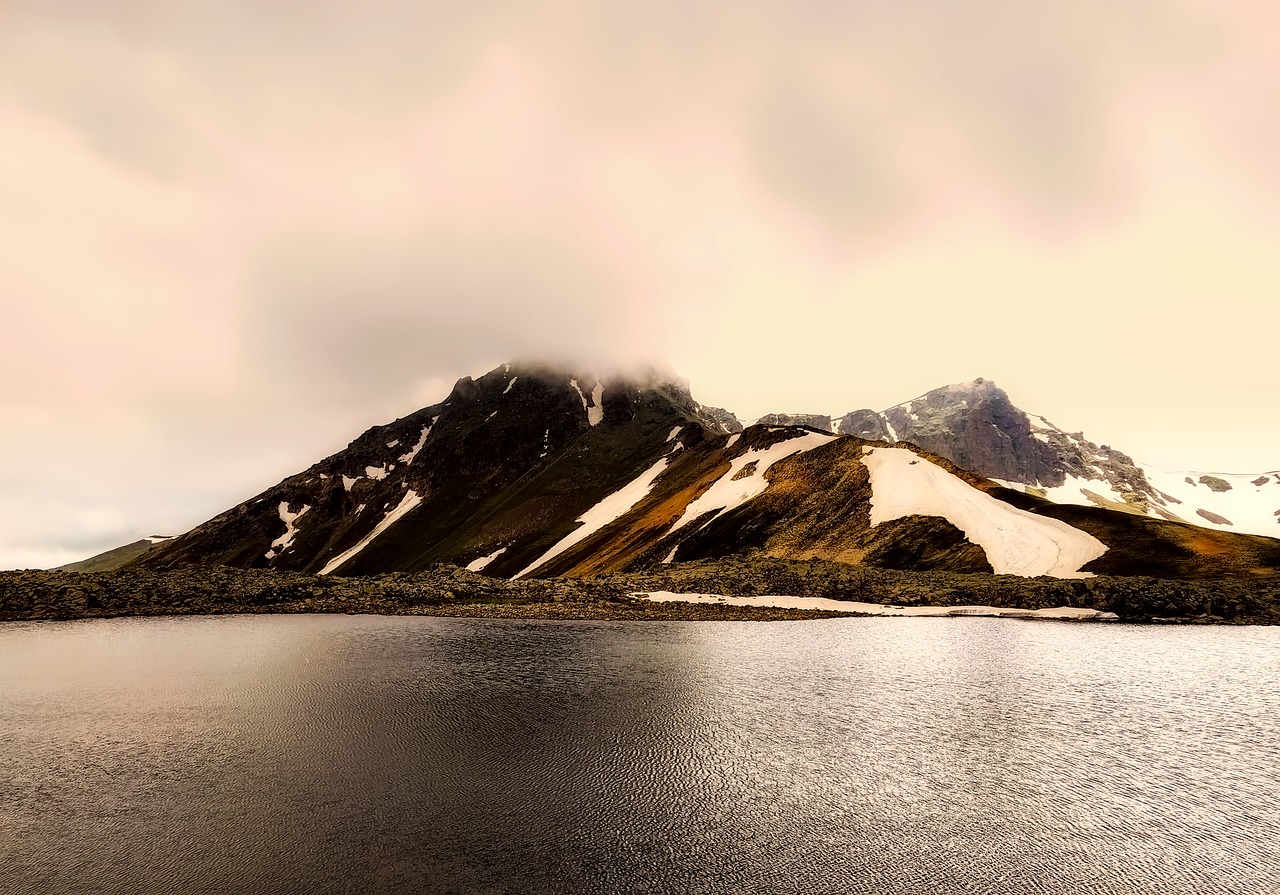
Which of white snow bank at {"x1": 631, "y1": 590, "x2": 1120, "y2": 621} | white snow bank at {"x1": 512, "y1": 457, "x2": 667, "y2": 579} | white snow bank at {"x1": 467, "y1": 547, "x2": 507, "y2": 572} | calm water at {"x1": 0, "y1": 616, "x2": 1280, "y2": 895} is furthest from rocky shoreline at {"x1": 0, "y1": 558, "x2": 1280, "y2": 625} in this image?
white snow bank at {"x1": 467, "y1": 547, "x2": 507, "y2": 572}

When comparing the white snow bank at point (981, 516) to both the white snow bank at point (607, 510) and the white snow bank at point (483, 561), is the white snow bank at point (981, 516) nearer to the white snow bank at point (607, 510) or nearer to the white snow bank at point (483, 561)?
the white snow bank at point (607, 510)

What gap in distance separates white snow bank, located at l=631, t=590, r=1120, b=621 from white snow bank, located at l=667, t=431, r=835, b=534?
41027 mm

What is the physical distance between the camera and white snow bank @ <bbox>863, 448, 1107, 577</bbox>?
80.6m

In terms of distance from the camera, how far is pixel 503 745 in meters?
22.1

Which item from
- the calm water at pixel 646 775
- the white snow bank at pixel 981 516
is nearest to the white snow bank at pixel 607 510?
the white snow bank at pixel 981 516

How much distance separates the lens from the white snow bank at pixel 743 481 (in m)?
122

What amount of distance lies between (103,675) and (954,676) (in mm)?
47866

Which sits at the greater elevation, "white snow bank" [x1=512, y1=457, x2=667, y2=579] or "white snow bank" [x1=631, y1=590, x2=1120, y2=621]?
"white snow bank" [x1=512, y1=457, x2=667, y2=579]

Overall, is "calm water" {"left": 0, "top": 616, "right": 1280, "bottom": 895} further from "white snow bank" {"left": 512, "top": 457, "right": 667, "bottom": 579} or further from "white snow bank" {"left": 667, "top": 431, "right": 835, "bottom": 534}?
"white snow bank" {"left": 512, "top": 457, "right": 667, "bottom": 579}

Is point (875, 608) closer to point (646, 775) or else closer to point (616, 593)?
point (616, 593)

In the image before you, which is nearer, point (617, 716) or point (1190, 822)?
point (1190, 822)

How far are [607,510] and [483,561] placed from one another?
36738 millimetres

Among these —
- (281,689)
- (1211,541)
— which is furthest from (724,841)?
(1211,541)

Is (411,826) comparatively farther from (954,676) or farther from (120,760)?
(954,676)
